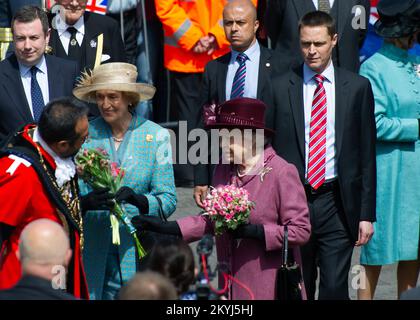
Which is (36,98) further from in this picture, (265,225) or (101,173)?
(265,225)

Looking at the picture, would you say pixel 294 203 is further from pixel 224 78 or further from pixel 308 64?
pixel 224 78

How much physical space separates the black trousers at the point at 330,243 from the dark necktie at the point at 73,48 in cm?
240

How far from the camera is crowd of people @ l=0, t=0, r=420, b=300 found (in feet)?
25.0

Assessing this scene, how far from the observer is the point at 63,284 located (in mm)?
7629

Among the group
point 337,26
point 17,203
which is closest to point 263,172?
point 17,203

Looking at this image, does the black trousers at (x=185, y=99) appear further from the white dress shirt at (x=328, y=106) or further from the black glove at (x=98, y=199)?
the black glove at (x=98, y=199)

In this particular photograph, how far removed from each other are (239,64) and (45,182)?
2.73 metres

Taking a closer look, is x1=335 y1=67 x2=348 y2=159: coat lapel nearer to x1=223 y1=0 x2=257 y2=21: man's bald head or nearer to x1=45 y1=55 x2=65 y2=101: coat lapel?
x1=223 y1=0 x2=257 y2=21: man's bald head

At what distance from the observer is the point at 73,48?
10.2 m

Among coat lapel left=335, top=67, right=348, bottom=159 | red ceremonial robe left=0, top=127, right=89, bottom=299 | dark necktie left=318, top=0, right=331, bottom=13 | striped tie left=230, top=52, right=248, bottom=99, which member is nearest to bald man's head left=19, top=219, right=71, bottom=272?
red ceremonial robe left=0, top=127, right=89, bottom=299

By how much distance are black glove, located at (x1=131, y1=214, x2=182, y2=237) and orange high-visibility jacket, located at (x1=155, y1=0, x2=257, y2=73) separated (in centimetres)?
364

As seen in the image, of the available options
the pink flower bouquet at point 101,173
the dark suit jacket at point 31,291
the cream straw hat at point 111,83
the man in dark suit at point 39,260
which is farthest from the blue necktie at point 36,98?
the dark suit jacket at point 31,291
